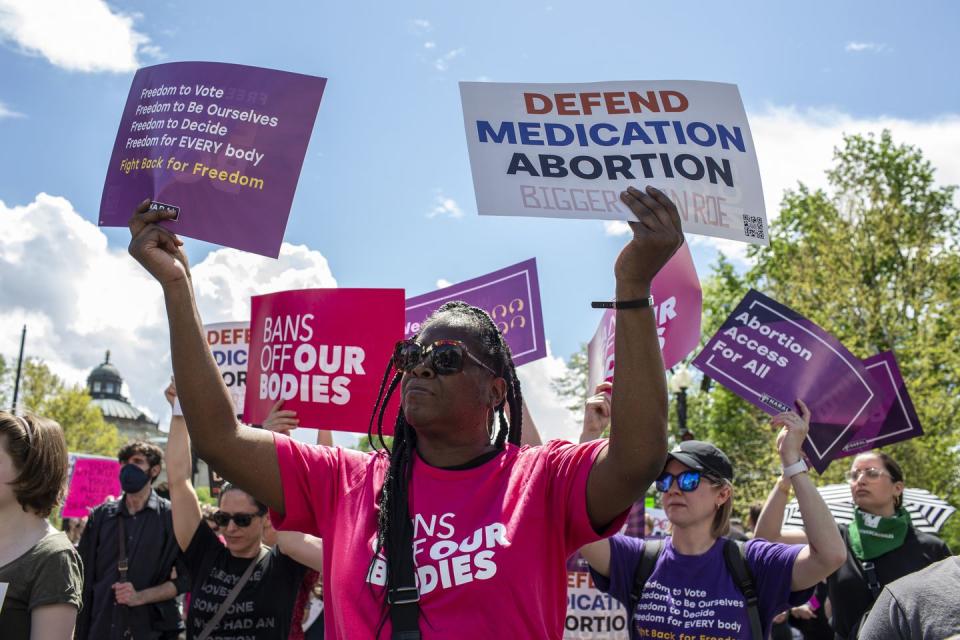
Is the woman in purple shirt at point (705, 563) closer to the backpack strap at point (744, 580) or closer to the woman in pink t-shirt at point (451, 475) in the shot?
the backpack strap at point (744, 580)

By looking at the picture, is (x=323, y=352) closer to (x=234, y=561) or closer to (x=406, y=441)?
(x=234, y=561)

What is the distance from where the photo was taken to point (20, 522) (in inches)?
133

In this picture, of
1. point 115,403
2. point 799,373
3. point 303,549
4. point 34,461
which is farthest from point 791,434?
point 115,403

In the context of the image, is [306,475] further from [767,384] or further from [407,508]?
[767,384]

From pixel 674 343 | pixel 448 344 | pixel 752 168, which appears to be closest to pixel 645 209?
pixel 448 344

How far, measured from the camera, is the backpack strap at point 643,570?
389 centimetres

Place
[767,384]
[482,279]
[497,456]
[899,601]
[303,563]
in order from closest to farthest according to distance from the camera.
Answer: [899,601] < [497,456] < [303,563] < [767,384] < [482,279]

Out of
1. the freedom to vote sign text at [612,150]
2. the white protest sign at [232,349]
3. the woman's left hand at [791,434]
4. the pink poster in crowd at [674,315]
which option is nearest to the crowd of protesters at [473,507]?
the woman's left hand at [791,434]

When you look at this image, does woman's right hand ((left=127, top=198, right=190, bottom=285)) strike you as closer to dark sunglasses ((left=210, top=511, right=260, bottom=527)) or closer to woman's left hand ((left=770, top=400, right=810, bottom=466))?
dark sunglasses ((left=210, top=511, right=260, bottom=527))

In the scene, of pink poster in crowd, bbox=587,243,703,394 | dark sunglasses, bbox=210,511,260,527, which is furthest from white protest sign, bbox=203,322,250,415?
pink poster in crowd, bbox=587,243,703,394

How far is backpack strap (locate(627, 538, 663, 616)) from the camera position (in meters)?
3.89

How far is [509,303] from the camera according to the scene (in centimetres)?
629

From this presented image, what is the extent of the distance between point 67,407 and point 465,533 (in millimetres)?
46555

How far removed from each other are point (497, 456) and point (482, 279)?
3.97 meters
